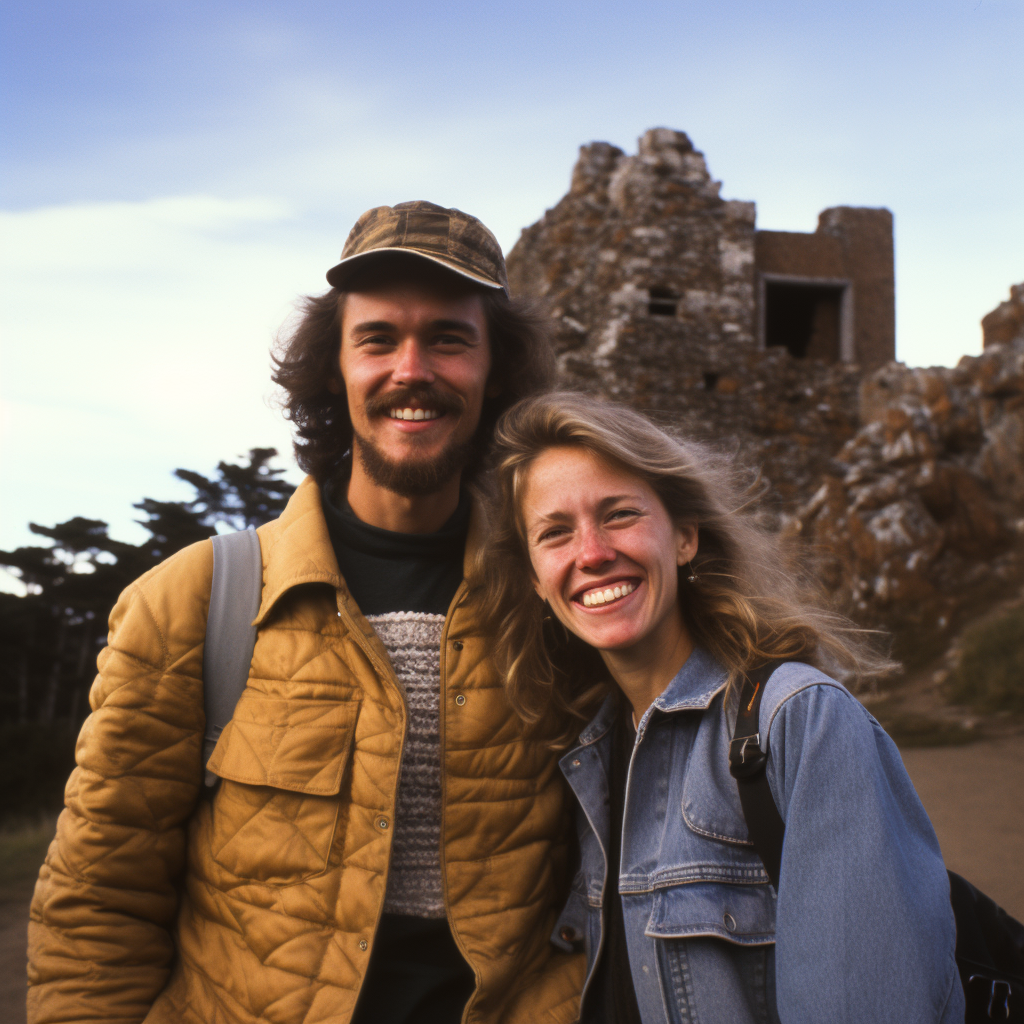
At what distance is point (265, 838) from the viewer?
1.70 m

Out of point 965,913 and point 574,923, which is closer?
point 965,913

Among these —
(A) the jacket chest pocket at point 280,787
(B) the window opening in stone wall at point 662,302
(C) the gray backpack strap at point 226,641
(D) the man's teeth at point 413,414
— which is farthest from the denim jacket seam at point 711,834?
(B) the window opening in stone wall at point 662,302

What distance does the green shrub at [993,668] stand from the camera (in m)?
6.36

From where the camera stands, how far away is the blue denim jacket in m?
1.30

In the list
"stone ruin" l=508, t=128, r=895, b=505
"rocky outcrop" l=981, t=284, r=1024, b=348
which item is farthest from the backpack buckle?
"rocky outcrop" l=981, t=284, r=1024, b=348

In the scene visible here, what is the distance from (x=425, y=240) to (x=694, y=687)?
128cm

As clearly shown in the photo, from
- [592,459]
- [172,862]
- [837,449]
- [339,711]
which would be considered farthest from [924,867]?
[837,449]

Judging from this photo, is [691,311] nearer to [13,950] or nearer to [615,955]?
[13,950]

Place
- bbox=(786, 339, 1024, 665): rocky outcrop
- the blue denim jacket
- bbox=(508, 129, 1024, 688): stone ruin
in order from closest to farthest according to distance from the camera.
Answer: the blue denim jacket
bbox=(786, 339, 1024, 665): rocky outcrop
bbox=(508, 129, 1024, 688): stone ruin

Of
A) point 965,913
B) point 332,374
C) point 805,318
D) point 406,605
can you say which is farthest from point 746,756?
point 805,318

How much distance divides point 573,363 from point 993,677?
5881mm

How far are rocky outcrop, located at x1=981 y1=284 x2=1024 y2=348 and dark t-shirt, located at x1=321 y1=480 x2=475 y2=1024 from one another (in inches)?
408

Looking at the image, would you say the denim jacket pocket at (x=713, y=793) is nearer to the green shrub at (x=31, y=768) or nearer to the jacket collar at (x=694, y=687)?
the jacket collar at (x=694, y=687)

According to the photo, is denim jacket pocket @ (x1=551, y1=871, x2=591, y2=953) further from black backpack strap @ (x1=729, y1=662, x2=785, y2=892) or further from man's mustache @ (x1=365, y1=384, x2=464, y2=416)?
man's mustache @ (x1=365, y1=384, x2=464, y2=416)
